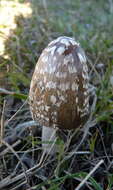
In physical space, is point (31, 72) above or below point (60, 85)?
above

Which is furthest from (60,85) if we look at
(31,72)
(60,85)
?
(31,72)

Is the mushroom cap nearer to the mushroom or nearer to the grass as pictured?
the mushroom

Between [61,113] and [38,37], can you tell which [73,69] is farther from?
[38,37]

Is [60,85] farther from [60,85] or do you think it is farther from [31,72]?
[31,72]

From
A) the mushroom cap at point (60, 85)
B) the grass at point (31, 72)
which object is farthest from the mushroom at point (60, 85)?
the grass at point (31, 72)

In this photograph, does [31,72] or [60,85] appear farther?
[31,72]

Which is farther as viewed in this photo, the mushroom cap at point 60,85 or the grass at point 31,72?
the grass at point 31,72

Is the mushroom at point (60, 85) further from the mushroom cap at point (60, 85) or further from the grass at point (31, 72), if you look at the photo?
the grass at point (31, 72)

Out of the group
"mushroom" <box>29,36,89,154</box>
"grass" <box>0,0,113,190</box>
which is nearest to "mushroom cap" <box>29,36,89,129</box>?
"mushroom" <box>29,36,89,154</box>
